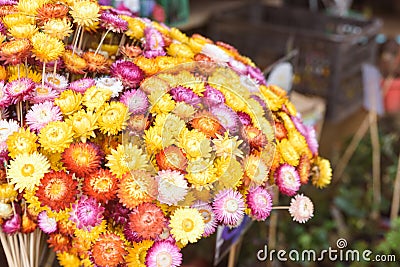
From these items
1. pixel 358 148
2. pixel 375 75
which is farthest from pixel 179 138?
pixel 358 148

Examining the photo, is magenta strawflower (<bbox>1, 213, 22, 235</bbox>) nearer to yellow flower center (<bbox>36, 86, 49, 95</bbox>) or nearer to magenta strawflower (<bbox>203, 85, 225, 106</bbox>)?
yellow flower center (<bbox>36, 86, 49, 95</bbox>)

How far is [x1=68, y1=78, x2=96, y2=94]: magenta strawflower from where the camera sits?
0.73 metres

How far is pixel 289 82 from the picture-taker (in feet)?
3.78

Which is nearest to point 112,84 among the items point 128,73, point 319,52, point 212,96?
point 128,73

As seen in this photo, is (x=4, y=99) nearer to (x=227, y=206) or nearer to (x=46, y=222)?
(x=46, y=222)

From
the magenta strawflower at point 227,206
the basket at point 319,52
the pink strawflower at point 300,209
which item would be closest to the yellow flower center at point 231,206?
the magenta strawflower at point 227,206

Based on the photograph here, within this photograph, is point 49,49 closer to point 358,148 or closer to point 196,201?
point 196,201

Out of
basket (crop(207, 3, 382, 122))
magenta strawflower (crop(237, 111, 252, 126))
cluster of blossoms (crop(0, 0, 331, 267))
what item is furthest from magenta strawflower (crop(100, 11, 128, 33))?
basket (crop(207, 3, 382, 122))

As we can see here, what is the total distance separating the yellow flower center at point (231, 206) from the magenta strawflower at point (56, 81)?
26 cm

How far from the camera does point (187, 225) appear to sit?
697 mm

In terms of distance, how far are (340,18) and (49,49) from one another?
2.13m

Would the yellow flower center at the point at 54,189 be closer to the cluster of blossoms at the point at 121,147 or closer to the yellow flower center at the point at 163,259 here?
the cluster of blossoms at the point at 121,147

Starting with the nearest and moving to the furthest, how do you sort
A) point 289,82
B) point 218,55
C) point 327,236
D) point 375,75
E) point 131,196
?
1. point 131,196
2. point 218,55
3. point 289,82
4. point 375,75
5. point 327,236

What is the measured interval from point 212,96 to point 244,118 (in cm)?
5
